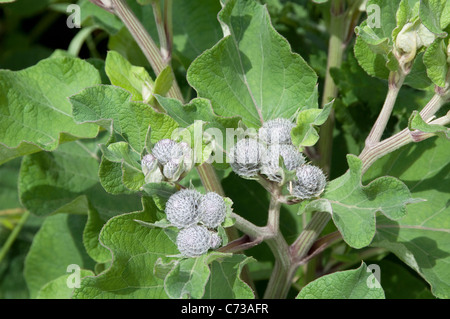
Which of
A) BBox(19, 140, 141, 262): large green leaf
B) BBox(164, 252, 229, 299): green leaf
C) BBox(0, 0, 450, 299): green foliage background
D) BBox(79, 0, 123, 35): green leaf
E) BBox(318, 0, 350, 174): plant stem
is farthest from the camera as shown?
BBox(79, 0, 123, 35): green leaf

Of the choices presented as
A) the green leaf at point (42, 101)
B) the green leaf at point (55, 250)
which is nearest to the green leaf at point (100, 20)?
the green leaf at point (42, 101)

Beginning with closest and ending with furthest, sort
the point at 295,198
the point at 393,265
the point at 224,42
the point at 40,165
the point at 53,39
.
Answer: the point at 295,198 < the point at 224,42 < the point at 40,165 < the point at 393,265 < the point at 53,39

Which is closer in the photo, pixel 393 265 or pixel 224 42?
pixel 224 42

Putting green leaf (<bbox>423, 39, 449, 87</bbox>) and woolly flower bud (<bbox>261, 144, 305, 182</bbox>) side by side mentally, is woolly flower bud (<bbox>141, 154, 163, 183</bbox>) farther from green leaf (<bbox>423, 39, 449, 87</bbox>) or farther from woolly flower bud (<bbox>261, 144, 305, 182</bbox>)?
green leaf (<bbox>423, 39, 449, 87</bbox>)

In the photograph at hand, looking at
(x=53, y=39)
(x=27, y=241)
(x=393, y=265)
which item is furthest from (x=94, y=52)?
(x=393, y=265)

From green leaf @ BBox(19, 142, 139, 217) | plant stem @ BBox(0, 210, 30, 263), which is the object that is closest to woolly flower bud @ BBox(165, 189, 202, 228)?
green leaf @ BBox(19, 142, 139, 217)

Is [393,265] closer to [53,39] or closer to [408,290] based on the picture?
[408,290]

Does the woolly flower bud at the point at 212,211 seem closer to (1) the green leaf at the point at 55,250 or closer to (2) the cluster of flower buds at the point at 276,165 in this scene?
(2) the cluster of flower buds at the point at 276,165
